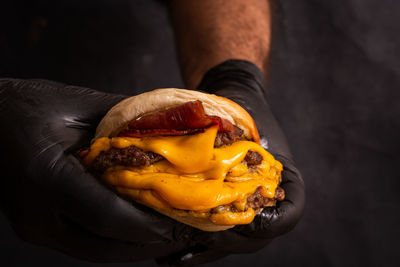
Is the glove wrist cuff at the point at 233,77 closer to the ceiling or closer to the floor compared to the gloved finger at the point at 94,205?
closer to the floor

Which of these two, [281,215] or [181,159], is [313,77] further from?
[181,159]

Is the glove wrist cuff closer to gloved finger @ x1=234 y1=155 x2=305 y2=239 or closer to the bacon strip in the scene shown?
gloved finger @ x1=234 y1=155 x2=305 y2=239

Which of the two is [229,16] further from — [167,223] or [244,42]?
[167,223]

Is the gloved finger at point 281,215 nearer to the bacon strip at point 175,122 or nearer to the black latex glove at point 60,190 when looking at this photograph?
the black latex glove at point 60,190

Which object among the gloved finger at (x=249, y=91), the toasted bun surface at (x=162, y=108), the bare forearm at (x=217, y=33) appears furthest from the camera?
the bare forearm at (x=217, y=33)

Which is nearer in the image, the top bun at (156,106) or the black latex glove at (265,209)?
the top bun at (156,106)

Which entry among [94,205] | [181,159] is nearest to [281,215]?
[181,159]

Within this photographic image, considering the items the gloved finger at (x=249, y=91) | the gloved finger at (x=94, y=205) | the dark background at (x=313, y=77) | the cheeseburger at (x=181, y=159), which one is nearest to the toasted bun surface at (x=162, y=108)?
the cheeseburger at (x=181, y=159)

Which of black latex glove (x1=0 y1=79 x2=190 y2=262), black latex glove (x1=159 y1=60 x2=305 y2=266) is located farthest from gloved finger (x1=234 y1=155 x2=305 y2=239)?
black latex glove (x1=0 y1=79 x2=190 y2=262)
